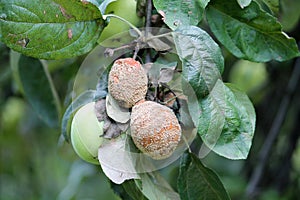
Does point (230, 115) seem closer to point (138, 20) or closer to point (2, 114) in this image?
point (138, 20)

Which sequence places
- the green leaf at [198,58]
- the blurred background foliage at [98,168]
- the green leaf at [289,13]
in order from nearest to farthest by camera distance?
1. the green leaf at [198,58]
2. the green leaf at [289,13]
3. the blurred background foliage at [98,168]

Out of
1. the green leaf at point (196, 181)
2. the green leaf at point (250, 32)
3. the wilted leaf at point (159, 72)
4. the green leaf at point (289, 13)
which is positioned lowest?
the green leaf at point (196, 181)

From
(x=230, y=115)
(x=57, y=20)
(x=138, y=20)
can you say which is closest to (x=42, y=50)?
(x=57, y=20)

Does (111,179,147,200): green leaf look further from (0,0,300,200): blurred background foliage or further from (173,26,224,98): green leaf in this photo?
(0,0,300,200): blurred background foliage

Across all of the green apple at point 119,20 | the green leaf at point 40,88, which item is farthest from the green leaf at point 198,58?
the green leaf at point 40,88

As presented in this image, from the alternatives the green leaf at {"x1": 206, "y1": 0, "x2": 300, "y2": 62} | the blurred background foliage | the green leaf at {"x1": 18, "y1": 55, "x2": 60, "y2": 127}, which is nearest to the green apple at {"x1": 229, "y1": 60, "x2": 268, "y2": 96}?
the blurred background foliage

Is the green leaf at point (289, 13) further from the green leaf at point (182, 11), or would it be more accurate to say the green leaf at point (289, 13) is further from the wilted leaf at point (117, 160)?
the wilted leaf at point (117, 160)

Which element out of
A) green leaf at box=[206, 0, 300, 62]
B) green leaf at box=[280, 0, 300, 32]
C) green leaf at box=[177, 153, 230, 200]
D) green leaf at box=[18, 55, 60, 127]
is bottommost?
green leaf at box=[18, 55, 60, 127]
